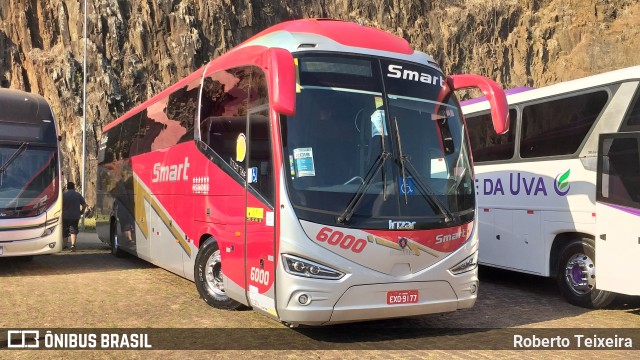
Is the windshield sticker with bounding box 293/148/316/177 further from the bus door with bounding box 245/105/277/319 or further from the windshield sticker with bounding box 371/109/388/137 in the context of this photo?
the windshield sticker with bounding box 371/109/388/137

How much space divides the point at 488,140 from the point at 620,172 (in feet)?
11.1

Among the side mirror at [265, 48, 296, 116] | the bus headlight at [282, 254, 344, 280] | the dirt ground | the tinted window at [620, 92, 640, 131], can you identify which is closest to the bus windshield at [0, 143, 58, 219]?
the dirt ground

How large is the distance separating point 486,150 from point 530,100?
4.51 ft

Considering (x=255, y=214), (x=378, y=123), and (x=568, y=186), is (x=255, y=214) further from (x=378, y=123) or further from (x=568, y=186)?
(x=568, y=186)

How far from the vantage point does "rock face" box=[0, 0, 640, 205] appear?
5231 centimetres

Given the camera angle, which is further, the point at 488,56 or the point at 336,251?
the point at 488,56

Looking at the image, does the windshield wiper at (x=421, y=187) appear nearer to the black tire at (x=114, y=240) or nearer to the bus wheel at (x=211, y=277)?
the bus wheel at (x=211, y=277)

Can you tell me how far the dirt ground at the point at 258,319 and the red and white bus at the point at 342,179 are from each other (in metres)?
0.46

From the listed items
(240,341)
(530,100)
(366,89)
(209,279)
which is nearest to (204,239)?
(209,279)

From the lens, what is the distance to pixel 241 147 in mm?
7008

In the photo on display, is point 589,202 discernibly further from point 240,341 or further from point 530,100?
point 240,341

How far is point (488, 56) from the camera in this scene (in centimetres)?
6397

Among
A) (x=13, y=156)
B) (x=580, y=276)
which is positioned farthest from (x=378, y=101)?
(x=13, y=156)

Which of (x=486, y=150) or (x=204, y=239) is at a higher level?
(x=486, y=150)
